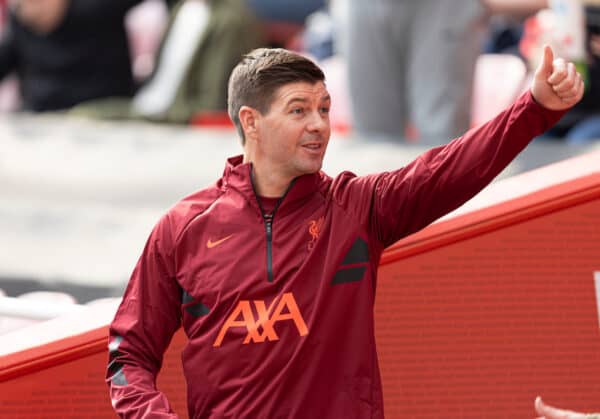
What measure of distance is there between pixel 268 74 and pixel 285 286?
323 mm

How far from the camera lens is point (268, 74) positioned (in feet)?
6.89

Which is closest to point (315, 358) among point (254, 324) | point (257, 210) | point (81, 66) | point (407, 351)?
point (254, 324)

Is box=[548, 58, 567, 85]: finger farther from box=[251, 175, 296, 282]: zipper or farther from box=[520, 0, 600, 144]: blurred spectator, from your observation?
box=[520, 0, 600, 144]: blurred spectator

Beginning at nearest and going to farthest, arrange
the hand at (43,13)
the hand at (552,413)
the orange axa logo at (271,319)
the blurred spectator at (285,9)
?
the orange axa logo at (271,319) → the hand at (552,413) → the hand at (43,13) → the blurred spectator at (285,9)

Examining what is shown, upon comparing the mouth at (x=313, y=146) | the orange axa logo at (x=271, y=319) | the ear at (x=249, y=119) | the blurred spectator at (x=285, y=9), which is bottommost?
the blurred spectator at (x=285, y=9)

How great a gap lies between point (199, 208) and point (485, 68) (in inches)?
123

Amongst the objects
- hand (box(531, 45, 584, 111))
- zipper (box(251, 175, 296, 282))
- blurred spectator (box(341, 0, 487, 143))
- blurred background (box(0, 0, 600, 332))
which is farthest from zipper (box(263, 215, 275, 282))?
blurred spectator (box(341, 0, 487, 143))

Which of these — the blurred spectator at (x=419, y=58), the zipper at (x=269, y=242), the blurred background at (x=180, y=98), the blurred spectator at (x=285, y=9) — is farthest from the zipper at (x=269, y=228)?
the blurred spectator at (x=285, y=9)

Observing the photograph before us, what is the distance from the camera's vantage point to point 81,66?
563 cm

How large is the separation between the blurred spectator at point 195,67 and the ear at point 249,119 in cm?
313

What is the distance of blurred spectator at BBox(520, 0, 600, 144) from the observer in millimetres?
4102

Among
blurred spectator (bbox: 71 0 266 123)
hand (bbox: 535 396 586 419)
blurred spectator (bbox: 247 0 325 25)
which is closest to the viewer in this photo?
hand (bbox: 535 396 586 419)

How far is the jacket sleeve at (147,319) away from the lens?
2.09m

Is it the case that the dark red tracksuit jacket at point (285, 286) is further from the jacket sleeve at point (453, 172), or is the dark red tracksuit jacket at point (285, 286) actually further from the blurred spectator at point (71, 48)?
the blurred spectator at point (71, 48)
